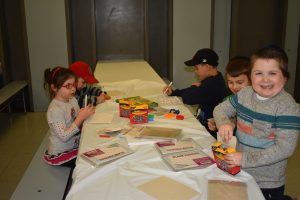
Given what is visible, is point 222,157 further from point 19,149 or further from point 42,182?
point 19,149

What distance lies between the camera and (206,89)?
2.54 meters

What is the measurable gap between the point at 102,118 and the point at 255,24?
4256 millimetres

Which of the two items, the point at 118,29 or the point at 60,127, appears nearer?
the point at 60,127

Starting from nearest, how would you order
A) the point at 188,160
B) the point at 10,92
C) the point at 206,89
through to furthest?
the point at 188,160, the point at 206,89, the point at 10,92

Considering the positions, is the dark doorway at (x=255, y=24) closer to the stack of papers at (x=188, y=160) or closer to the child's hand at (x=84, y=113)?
the child's hand at (x=84, y=113)

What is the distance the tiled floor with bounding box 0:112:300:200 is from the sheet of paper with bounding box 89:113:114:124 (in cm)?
115

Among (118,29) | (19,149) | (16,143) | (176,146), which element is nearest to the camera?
(176,146)

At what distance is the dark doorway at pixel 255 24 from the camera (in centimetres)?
546

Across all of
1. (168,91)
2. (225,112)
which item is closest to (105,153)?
(225,112)

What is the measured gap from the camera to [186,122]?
2031 millimetres

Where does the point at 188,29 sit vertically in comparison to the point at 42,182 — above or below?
above

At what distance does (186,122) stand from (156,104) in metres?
0.46

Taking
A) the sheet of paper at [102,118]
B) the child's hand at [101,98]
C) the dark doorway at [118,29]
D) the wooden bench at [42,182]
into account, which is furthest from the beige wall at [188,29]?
the wooden bench at [42,182]

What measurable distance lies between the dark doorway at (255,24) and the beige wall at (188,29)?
56 cm
